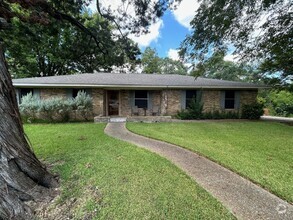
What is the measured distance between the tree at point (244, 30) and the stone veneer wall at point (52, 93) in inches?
337

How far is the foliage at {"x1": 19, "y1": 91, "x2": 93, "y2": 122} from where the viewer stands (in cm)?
955

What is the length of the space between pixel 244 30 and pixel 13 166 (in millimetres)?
10687

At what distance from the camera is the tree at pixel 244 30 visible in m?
7.31

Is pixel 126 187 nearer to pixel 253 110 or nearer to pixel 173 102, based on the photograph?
pixel 173 102

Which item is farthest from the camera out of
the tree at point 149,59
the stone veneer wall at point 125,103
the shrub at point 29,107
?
the tree at point 149,59

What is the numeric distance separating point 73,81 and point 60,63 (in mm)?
13831

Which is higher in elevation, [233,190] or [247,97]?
[247,97]

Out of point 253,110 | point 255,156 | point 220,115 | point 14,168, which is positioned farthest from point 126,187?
point 253,110

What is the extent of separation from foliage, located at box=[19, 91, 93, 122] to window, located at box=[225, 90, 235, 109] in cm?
1005

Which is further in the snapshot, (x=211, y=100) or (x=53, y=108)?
(x=211, y=100)

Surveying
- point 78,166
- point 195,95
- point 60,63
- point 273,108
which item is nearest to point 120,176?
point 78,166

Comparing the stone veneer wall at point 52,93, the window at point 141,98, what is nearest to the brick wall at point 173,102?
the window at point 141,98

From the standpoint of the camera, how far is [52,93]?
1140 centimetres

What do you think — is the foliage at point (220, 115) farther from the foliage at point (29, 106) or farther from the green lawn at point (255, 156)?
the foliage at point (29, 106)
